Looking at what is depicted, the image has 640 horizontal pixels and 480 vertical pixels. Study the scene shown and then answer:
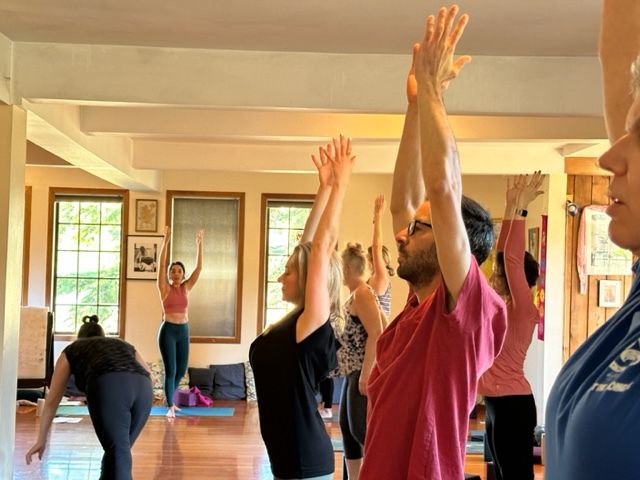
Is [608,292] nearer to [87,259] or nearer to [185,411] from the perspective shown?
[185,411]

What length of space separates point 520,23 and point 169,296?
608cm

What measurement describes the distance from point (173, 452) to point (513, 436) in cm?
366

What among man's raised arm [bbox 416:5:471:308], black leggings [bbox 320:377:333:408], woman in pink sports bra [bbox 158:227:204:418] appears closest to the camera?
man's raised arm [bbox 416:5:471:308]

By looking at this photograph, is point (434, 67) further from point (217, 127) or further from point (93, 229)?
point (93, 229)

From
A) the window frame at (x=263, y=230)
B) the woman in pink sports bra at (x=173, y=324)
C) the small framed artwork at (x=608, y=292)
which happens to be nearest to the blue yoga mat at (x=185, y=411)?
the woman in pink sports bra at (x=173, y=324)

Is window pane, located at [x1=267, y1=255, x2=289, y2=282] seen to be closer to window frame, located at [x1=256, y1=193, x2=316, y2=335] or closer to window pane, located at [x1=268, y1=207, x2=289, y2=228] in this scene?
window frame, located at [x1=256, y1=193, x2=316, y2=335]

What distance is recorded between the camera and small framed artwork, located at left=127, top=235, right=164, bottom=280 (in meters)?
10.8

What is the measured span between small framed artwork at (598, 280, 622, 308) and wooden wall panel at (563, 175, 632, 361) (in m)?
0.04

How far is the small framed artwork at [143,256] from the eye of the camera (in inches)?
427

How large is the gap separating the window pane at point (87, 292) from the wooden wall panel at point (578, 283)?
5884 mm

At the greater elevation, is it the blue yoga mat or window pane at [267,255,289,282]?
window pane at [267,255,289,282]

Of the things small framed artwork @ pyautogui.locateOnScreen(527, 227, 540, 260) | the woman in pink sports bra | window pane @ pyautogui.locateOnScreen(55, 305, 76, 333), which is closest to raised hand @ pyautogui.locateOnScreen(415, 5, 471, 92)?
small framed artwork @ pyautogui.locateOnScreen(527, 227, 540, 260)

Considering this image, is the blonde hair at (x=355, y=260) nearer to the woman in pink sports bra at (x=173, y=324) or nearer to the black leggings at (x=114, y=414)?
the black leggings at (x=114, y=414)

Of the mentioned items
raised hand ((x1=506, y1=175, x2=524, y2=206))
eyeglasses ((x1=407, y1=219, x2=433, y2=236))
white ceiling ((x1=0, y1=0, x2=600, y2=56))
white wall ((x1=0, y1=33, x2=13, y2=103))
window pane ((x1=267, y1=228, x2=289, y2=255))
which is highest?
white ceiling ((x1=0, y1=0, x2=600, y2=56))
